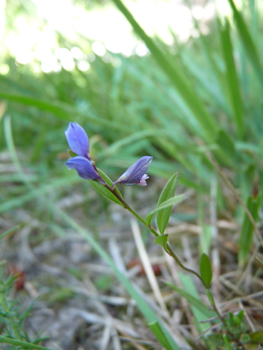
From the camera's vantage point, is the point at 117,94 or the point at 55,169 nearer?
the point at 117,94

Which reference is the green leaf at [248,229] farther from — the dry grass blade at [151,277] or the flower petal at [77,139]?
the flower petal at [77,139]

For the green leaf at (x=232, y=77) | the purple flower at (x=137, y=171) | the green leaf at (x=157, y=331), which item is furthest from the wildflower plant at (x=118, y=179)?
the green leaf at (x=232, y=77)

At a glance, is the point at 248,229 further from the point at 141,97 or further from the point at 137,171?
the point at 141,97

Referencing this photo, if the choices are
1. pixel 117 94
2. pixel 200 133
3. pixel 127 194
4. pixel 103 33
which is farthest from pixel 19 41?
pixel 200 133

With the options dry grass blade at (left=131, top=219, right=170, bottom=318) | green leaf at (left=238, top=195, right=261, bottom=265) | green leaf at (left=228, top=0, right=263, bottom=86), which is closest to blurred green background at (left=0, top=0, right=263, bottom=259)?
green leaf at (left=228, top=0, right=263, bottom=86)

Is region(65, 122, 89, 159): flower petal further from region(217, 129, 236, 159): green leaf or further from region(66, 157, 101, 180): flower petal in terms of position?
region(217, 129, 236, 159): green leaf

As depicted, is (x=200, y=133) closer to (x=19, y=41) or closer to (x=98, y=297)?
(x=98, y=297)

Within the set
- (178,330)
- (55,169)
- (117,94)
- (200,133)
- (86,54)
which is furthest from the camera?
(86,54)

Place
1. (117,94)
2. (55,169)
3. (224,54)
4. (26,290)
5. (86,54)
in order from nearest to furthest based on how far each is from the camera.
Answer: (224,54)
(26,290)
(117,94)
(55,169)
(86,54)
